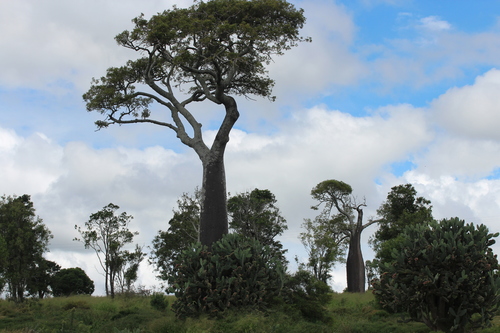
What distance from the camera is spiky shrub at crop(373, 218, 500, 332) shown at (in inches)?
309

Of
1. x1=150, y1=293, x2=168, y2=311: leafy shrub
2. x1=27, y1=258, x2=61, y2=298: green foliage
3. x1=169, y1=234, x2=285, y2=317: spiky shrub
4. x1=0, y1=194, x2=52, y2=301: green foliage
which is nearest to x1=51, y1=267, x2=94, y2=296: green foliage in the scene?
x1=27, y1=258, x2=61, y2=298: green foliage

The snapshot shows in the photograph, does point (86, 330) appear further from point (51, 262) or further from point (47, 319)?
point (51, 262)

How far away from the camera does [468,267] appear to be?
7.88 metres

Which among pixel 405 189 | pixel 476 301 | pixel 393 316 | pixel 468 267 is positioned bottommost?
pixel 393 316

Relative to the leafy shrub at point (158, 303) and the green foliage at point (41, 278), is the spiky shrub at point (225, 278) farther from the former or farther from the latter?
the green foliage at point (41, 278)

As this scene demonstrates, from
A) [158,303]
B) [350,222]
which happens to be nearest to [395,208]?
[350,222]

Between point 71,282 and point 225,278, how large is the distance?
105ft

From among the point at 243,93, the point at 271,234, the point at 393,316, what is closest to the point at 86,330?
the point at 393,316

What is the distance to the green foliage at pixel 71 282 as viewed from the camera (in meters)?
36.9

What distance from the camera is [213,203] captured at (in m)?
12.6

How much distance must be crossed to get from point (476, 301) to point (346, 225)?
72.8 feet

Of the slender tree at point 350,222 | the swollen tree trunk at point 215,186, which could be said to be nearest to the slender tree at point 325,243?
the slender tree at point 350,222

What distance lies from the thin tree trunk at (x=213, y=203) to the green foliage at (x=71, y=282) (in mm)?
27314

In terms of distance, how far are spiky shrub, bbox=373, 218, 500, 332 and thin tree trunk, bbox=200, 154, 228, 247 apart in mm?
4990
